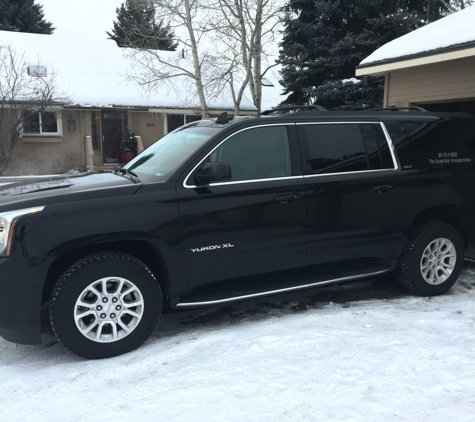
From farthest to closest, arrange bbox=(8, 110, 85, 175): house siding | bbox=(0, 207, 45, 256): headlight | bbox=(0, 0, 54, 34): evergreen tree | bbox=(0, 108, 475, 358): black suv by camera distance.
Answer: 1. bbox=(0, 0, 54, 34): evergreen tree
2. bbox=(8, 110, 85, 175): house siding
3. bbox=(0, 108, 475, 358): black suv
4. bbox=(0, 207, 45, 256): headlight

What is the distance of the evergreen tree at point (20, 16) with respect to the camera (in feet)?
106

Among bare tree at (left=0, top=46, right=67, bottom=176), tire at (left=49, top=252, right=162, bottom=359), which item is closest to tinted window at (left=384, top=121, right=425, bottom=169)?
tire at (left=49, top=252, right=162, bottom=359)

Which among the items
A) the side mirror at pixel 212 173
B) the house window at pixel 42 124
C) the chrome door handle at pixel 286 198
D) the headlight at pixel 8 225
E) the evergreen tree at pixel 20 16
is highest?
the evergreen tree at pixel 20 16

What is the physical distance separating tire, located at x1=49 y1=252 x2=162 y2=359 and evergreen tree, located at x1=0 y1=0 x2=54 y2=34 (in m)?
33.9

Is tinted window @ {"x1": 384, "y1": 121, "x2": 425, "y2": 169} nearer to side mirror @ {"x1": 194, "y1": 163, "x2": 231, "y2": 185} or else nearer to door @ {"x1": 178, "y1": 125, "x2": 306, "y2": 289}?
door @ {"x1": 178, "y1": 125, "x2": 306, "y2": 289}

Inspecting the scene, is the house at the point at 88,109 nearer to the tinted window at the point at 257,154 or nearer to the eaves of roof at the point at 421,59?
the eaves of roof at the point at 421,59

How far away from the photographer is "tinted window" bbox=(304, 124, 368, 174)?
15.4 ft

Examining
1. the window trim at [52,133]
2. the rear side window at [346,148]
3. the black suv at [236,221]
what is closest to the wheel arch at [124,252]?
the black suv at [236,221]

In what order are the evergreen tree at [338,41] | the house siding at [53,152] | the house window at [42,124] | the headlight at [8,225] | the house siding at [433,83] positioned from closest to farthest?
the headlight at [8,225] → the house siding at [433,83] → the evergreen tree at [338,41] → the house window at [42,124] → the house siding at [53,152]

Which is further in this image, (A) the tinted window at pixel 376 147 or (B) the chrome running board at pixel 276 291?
(A) the tinted window at pixel 376 147

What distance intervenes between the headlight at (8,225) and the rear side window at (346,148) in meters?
2.56

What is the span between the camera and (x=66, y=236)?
3625mm

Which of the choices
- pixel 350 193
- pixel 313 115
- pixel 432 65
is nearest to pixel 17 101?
pixel 432 65

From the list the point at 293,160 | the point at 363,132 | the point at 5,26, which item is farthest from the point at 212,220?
the point at 5,26
